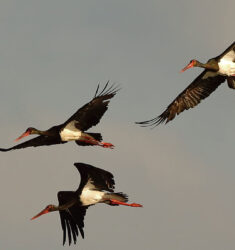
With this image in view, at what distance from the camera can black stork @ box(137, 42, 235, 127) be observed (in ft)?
102

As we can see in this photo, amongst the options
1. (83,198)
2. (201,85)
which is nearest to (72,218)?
(83,198)

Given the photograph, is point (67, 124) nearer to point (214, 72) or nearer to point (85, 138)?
point (85, 138)

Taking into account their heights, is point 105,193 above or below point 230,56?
below

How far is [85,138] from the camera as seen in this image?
3027cm

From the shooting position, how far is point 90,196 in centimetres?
3052

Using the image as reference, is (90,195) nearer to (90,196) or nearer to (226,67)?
(90,196)

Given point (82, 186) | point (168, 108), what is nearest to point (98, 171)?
point (82, 186)

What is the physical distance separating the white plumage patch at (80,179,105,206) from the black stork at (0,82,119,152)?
1.10 m

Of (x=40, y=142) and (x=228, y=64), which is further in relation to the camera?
(x=40, y=142)

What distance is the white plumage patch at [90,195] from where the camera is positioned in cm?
3044

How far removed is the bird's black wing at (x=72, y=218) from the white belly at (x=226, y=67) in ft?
16.4

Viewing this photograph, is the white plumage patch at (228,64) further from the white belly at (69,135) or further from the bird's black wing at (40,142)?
the bird's black wing at (40,142)

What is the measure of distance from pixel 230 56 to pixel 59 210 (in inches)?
235

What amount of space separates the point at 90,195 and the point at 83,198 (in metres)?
0.20
